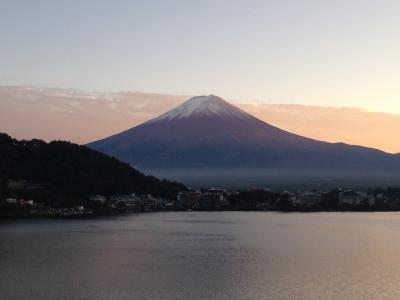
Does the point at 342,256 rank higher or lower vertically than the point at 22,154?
lower

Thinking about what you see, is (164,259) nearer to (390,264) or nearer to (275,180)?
(390,264)

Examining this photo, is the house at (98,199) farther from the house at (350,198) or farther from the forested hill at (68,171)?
the house at (350,198)

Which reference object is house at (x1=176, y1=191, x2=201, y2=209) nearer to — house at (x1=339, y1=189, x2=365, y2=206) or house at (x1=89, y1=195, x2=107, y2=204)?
house at (x1=89, y1=195, x2=107, y2=204)

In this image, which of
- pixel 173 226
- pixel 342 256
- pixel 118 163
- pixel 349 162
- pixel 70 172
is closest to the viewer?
pixel 342 256

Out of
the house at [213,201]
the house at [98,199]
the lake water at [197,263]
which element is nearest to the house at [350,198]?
the house at [213,201]

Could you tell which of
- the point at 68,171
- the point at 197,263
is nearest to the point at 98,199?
the point at 68,171

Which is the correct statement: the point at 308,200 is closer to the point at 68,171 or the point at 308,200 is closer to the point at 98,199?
the point at 98,199

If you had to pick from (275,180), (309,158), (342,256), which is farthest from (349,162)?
(342,256)
